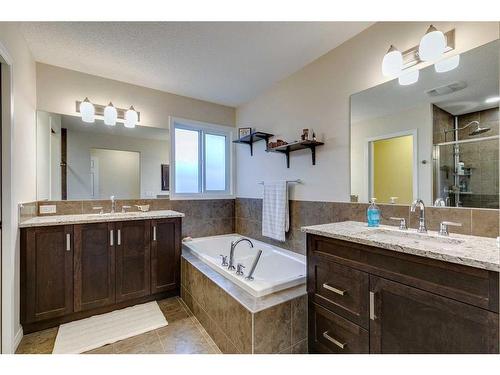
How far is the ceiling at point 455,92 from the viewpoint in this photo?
1.26 meters

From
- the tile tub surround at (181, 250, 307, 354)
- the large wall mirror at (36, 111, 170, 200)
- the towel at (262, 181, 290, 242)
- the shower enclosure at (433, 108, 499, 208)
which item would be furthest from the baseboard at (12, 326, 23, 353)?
the shower enclosure at (433, 108, 499, 208)

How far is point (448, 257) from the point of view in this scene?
0.92 m

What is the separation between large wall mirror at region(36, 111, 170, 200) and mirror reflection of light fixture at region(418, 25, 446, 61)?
2.68 meters

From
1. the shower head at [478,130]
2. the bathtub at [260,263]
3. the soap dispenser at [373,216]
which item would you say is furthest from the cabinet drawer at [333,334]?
the shower head at [478,130]

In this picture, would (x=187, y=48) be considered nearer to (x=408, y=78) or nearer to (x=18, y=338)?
(x=408, y=78)

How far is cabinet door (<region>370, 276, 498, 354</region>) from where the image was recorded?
0.87 meters

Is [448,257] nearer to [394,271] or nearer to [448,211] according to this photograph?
[394,271]

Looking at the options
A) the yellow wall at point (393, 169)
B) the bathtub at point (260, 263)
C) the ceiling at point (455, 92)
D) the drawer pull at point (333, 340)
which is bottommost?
the drawer pull at point (333, 340)

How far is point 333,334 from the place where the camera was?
1.35 metres

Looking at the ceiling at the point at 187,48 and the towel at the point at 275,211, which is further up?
the ceiling at the point at 187,48

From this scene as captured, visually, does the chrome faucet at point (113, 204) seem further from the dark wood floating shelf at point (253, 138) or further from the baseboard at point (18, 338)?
the dark wood floating shelf at point (253, 138)

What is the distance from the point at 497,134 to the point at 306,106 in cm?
146

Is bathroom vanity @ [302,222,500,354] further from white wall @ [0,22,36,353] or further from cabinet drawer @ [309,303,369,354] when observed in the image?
white wall @ [0,22,36,353]

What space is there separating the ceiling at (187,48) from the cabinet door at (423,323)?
1.90 metres
